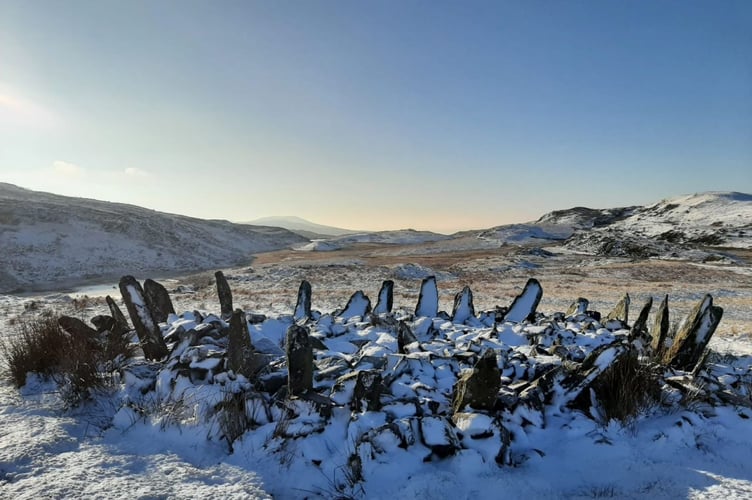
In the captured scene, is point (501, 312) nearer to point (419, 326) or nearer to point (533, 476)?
point (419, 326)

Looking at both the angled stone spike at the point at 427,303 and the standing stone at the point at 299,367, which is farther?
the angled stone spike at the point at 427,303

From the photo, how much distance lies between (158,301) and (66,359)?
3888 millimetres

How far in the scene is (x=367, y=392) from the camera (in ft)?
16.1

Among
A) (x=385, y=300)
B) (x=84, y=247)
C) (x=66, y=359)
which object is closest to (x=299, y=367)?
(x=66, y=359)

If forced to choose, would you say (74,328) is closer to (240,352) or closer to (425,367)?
(240,352)

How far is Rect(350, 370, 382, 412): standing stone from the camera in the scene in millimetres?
4801

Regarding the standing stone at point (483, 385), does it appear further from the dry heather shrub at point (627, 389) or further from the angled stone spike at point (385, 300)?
the angled stone spike at point (385, 300)

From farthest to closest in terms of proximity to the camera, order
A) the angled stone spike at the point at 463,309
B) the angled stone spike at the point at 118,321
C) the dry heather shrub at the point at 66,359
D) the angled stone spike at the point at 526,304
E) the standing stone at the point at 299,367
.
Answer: the angled stone spike at the point at 526,304, the angled stone spike at the point at 463,309, the angled stone spike at the point at 118,321, the dry heather shrub at the point at 66,359, the standing stone at the point at 299,367

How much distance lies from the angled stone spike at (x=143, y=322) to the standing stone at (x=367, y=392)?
4.23 metres

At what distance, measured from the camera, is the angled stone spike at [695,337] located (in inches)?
265

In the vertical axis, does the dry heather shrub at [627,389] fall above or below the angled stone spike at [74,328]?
below

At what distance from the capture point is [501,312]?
10.3 meters

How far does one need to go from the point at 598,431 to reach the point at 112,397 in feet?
20.9

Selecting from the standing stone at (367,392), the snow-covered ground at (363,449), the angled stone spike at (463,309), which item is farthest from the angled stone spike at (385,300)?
the standing stone at (367,392)
